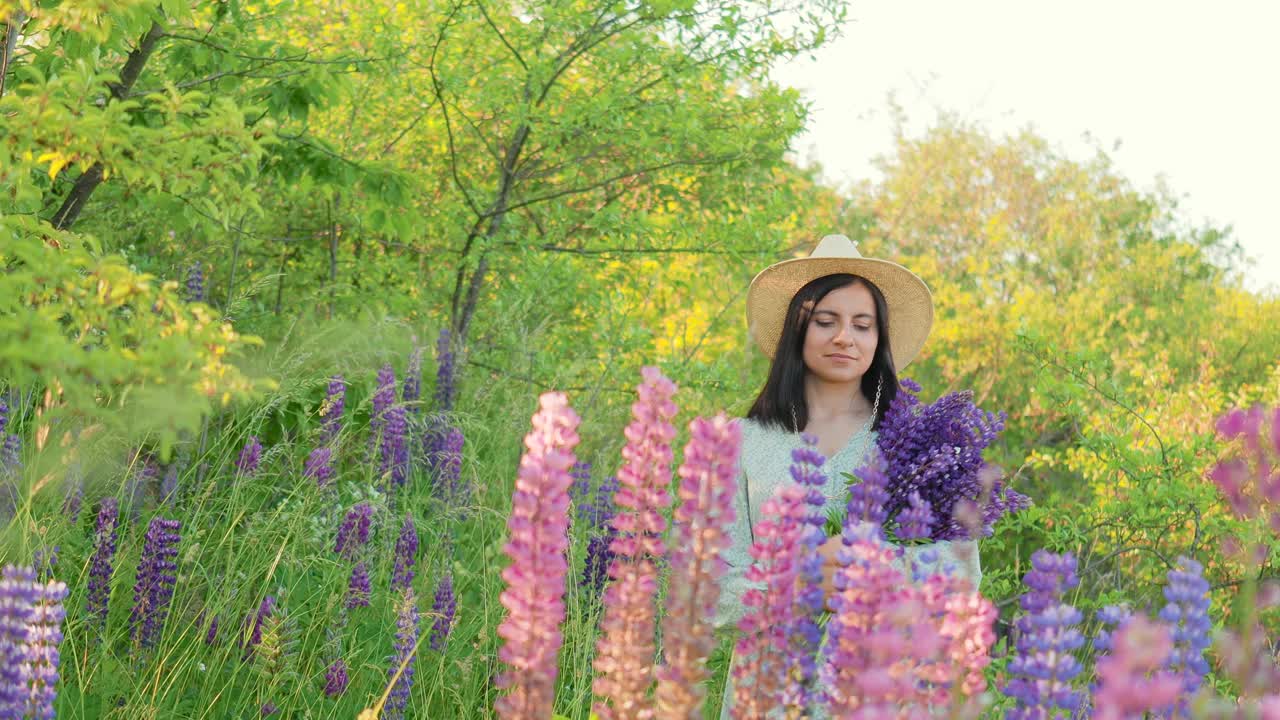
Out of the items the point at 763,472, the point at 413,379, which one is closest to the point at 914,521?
the point at 763,472

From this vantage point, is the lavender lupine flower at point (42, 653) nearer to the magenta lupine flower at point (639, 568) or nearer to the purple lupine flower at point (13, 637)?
the purple lupine flower at point (13, 637)

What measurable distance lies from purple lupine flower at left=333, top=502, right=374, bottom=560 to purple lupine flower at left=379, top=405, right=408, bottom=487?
0.40 meters

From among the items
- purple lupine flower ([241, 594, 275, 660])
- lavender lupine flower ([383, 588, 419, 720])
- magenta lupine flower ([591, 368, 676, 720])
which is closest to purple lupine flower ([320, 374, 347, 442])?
purple lupine flower ([241, 594, 275, 660])

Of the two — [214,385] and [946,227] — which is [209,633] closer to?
[214,385]

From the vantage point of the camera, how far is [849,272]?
3650 millimetres

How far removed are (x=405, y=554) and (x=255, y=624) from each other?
2.20ft

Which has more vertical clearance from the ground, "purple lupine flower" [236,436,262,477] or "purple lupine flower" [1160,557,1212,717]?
"purple lupine flower" [1160,557,1212,717]

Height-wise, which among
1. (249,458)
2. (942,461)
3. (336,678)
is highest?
(942,461)

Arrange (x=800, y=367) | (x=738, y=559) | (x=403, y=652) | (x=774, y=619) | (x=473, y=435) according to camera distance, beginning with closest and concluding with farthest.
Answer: (x=774, y=619), (x=403, y=652), (x=738, y=559), (x=800, y=367), (x=473, y=435)

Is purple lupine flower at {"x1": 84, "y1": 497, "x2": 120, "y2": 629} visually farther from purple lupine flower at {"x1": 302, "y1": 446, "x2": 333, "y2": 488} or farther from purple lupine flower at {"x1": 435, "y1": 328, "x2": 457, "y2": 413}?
purple lupine flower at {"x1": 435, "y1": 328, "x2": 457, "y2": 413}

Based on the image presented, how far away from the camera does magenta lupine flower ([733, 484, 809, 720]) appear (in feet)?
4.92

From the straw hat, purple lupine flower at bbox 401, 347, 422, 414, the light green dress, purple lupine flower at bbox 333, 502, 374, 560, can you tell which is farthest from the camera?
purple lupine flower at bbox 401, 347, 422, 414

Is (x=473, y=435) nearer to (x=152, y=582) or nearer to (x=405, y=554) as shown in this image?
(x=405, y=554)

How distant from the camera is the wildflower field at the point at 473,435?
1451mm
